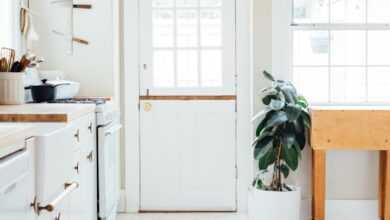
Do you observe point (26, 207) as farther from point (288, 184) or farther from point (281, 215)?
point (288, 184)

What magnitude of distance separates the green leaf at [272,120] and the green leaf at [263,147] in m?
0.06

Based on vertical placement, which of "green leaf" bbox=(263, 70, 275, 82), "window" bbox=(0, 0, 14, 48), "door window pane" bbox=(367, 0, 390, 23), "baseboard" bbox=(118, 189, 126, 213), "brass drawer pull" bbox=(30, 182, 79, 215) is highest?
"door window pane" bbox=(367, 0, 390, 23)

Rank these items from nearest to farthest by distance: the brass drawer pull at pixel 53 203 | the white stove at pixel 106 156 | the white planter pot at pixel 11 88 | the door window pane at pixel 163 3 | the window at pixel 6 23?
1. the brass drawer pull at pixel 53 203
2. the white planter pot at pixel 11 88
3. the white stove at pixel 106 156
4. the window at pixel 6 23
5. the door window pane at pixel 163 3

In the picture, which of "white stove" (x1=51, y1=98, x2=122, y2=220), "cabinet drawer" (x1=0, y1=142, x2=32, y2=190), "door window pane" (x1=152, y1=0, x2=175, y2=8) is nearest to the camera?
"cabinet drawer" (x1=0, y1=142, x2=32, y2=190)

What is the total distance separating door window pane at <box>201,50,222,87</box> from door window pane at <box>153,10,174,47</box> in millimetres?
287

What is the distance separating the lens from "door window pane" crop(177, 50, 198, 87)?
449 cm

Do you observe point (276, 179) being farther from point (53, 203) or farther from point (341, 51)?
point (53, 203)

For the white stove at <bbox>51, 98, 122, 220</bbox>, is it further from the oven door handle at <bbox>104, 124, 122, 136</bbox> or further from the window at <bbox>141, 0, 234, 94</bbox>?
the window at <bbox>141, 0, 234, 94</bbox>

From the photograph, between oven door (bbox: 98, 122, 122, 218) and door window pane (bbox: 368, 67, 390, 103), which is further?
door window pane (bbox: 368, 67, 390, 103)

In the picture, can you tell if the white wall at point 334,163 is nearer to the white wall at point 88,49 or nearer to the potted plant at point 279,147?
the potted plant at point 279,147

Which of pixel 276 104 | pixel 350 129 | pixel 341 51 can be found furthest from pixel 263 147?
pixel 341 51

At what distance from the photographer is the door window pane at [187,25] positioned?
4.47 metres

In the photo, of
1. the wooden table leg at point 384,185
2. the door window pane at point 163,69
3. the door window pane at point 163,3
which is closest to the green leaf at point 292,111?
the wooden table leg at point 384,185

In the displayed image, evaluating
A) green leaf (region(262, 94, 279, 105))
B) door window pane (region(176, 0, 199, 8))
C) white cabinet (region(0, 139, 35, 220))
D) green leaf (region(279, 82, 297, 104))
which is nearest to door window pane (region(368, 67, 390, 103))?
green leaf (region(279, 82, 297, 104))
